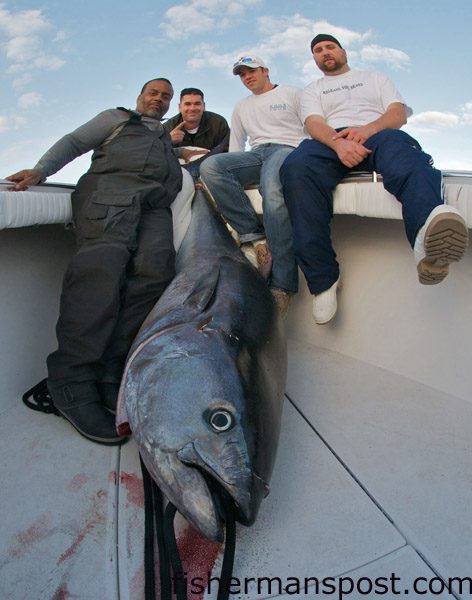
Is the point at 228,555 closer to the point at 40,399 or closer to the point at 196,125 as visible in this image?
the point at 40,399

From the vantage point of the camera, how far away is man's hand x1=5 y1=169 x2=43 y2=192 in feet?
8.12

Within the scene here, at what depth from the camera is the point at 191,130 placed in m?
4.86

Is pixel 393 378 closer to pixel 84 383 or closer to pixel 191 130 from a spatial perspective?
pixel 84 383

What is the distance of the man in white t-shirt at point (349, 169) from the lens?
206 cm

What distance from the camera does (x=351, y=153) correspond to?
263 centimetres

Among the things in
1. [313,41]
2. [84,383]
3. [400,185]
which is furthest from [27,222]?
[313,41]

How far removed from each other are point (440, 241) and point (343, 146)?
3.13 ft

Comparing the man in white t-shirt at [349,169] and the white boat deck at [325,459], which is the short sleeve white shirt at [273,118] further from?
the white boat deck at [325,459]

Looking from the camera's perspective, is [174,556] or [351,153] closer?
[174,556]

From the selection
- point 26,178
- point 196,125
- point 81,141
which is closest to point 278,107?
point 196,125

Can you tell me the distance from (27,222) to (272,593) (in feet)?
5.79

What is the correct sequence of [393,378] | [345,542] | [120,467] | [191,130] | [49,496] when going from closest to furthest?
[345,542] → [49,496] → [120,467] → [393,378] → [191,130]

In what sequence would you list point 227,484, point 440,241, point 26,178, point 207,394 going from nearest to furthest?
point 227,484
point 207,394
point 440,241
point 26,178

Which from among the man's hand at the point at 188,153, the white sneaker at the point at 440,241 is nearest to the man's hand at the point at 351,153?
the white sneaker at the point at 440,241
